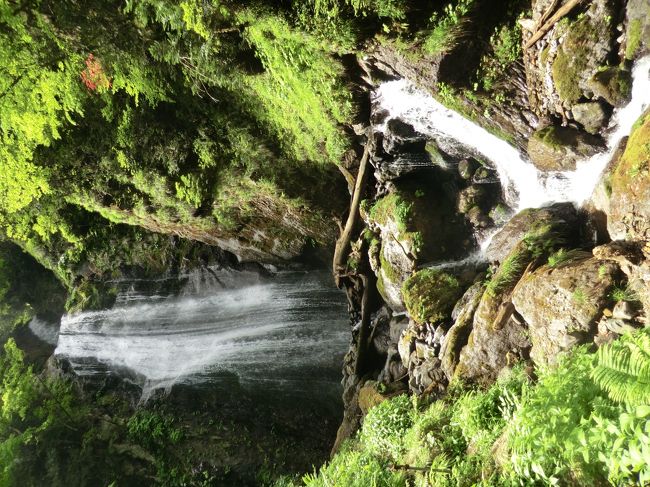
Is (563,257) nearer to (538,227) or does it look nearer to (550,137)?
(538,227)

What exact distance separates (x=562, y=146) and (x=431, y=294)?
291cm

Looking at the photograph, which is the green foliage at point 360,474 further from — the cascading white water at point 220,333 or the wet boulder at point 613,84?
the wet boulder at point 613,84

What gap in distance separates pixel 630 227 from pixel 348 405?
6.33 meters

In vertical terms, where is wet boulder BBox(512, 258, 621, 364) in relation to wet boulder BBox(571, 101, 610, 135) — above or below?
below

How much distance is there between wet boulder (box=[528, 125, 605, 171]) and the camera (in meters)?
5.23

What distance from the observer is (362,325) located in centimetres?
927

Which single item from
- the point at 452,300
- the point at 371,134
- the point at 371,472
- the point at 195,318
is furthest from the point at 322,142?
the point at 195,318

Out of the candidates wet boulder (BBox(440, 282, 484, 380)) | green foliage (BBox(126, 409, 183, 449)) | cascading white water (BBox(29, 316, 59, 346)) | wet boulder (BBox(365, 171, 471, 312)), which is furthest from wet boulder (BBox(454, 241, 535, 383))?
cascading white water (BBox(29, 316, 59, 346))

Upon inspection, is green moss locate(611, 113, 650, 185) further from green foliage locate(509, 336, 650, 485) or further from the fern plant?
the fern plant

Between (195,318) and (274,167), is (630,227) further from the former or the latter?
(195,318)

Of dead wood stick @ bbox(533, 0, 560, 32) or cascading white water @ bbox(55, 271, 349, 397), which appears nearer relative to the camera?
dead wood stick @ bbox(533, 0, 560, 32)

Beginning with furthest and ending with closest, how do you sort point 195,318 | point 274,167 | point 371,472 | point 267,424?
1. point 195,318
2. point 267,424
3. point 274,167
4. point 371,472

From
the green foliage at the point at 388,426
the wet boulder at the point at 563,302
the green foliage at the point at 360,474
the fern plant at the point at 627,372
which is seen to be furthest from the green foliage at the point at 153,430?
the fern plant at the point at 627,372

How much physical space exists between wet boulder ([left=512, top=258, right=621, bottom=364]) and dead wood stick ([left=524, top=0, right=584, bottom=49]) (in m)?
2.54
